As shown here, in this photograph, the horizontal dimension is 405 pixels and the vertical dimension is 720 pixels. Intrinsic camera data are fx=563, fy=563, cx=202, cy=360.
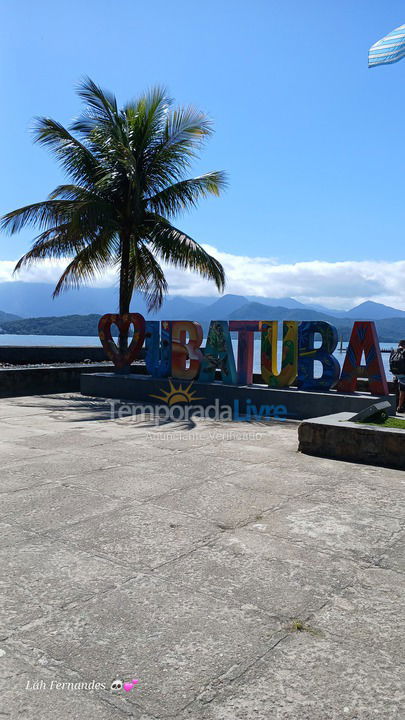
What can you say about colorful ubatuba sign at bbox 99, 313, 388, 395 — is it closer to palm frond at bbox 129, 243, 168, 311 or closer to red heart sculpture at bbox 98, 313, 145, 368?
red heart sculpture at bbox 98, 313, 145, 368

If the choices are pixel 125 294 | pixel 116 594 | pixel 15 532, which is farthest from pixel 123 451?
pixel 125 294

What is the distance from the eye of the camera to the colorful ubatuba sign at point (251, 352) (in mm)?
11320

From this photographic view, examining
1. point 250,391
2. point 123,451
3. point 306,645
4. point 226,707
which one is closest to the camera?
point 226,707

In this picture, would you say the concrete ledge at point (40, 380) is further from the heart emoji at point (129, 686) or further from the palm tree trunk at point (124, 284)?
the heart emoji at point (129, 686)

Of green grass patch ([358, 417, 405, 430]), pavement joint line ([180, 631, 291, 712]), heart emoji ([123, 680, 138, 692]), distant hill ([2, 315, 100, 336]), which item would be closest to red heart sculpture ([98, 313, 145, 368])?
green grass patch ([358, 417, 405, 430])

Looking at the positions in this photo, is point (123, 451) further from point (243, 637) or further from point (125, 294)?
point (125, 294)

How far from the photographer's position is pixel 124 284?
Answer: 16.8 meters

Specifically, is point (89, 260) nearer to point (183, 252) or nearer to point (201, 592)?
point (183, 252)

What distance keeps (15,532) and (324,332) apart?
8238mm

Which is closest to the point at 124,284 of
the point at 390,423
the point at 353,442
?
the point at 390,423

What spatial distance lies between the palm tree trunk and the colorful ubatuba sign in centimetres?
28

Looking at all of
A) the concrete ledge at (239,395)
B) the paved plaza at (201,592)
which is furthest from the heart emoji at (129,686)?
the concrete ledge at (239,395)

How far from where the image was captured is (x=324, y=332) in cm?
1163

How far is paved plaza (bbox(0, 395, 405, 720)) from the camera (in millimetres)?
2678
